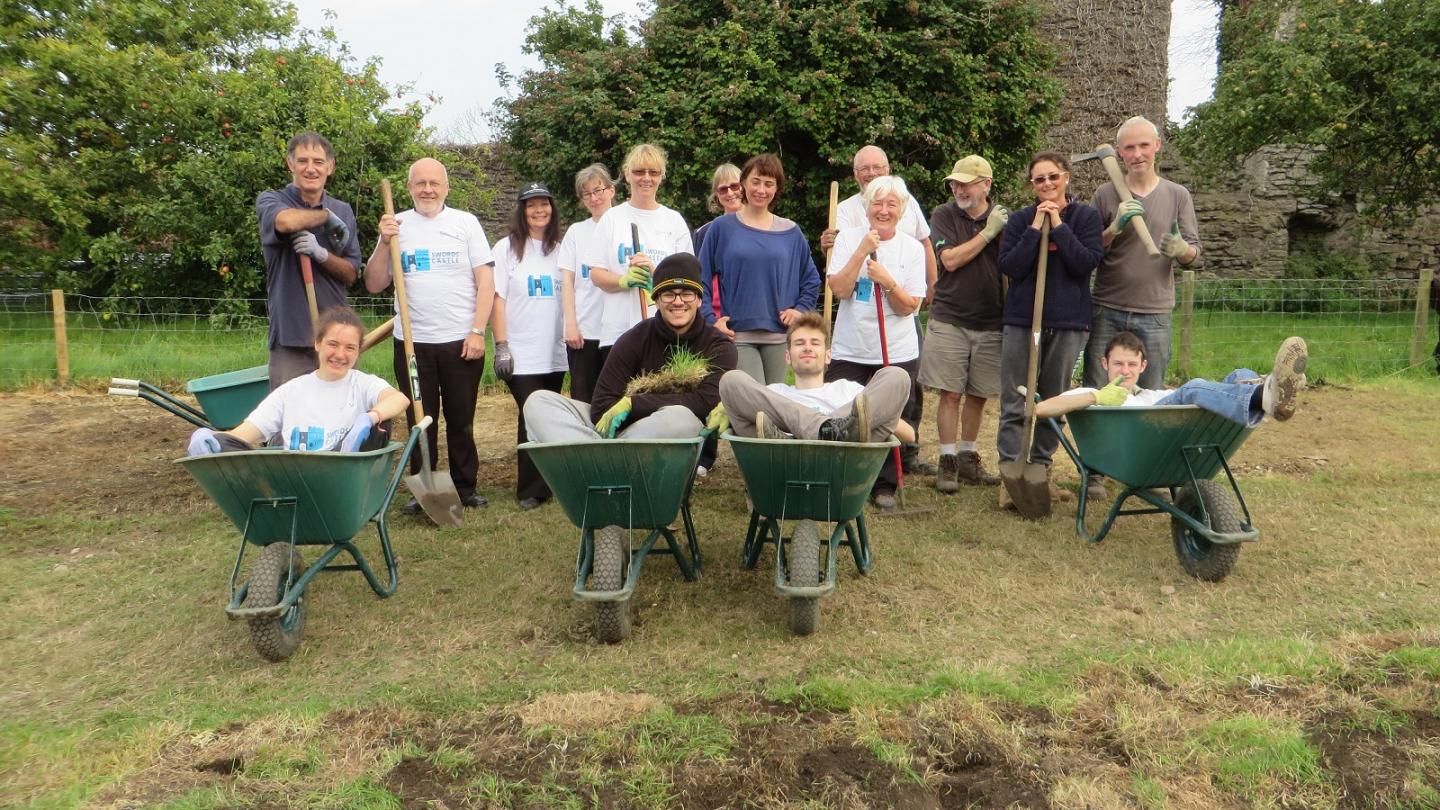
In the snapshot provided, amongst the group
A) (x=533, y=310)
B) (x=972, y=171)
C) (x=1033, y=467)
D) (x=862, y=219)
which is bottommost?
(x=1033, y=467)

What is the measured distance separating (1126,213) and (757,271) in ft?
5.57

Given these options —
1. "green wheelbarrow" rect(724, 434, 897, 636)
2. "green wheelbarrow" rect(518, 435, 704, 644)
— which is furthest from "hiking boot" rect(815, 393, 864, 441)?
"green wheelbarrow" rect(518, 435, 704, 644)

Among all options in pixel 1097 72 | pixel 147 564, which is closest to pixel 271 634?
pixel 147 564

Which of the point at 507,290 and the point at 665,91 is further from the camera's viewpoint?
the point at 665,91

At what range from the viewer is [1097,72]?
441 inches

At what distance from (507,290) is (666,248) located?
2.80ft

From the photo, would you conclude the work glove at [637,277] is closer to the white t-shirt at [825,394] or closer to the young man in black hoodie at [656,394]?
the young man in black hoodie at [656,394]

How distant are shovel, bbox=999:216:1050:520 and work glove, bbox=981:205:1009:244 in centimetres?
21

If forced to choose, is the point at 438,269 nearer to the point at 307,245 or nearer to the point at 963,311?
the point at 307,245

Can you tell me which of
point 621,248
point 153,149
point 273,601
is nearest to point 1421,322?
point 621,248

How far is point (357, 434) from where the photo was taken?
11.6 feet

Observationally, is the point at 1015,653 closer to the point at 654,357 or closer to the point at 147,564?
the point at 654,357

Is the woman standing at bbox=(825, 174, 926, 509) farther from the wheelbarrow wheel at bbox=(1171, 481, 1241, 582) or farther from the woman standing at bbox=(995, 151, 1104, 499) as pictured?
the wheelbarrow wheel at bbox=(1171, 481, 1241, 582)

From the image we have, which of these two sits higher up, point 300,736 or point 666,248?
point 666,248
